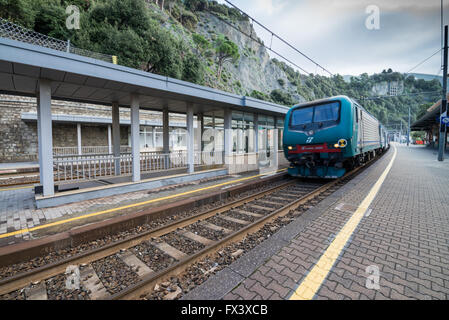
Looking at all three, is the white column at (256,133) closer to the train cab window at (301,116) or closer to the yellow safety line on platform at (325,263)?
the train cab window at (301,116)

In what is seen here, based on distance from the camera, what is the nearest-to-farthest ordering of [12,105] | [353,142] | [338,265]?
1. [338,265]
2. [353,142]
3. [12,105]

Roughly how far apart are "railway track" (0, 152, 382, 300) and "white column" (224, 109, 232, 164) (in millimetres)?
5908

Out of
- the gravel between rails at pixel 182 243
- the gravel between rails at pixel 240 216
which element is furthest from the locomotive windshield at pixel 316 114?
the gravel between rails at pixel 182 243

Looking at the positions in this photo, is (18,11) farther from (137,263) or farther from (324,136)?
(324,136)

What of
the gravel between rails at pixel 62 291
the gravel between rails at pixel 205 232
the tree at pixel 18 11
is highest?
the tree at pixel 18 11

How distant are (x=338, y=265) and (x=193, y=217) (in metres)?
2.84

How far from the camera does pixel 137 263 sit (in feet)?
9.89

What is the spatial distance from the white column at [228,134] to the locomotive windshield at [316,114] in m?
3.38

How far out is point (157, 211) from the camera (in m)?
4.61

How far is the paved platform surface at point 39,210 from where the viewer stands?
403cm
